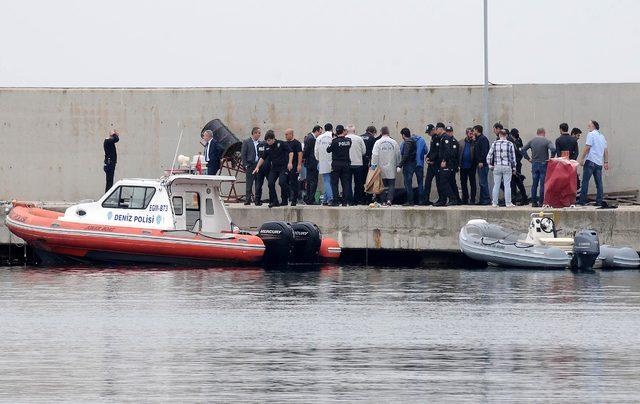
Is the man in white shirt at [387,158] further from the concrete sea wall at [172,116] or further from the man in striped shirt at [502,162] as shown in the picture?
the concrete sea wall at [172,116]

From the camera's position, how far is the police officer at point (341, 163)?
31.4 m

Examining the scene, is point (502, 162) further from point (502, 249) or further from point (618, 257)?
point (618, 257)

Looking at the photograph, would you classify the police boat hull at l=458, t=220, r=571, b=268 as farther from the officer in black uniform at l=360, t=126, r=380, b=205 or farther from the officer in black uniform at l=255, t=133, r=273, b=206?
the officer in black uniform at l=255, t=133, r=273, b=206

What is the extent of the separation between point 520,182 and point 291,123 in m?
5.69

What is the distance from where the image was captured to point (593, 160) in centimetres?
3072

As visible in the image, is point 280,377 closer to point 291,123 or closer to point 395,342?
Answer: point 395,342

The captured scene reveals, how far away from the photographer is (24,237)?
99.8 ft

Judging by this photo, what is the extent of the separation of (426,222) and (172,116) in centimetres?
771

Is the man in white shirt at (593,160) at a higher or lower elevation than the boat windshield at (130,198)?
higher

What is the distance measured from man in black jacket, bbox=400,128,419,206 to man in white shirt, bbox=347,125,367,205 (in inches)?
32.9

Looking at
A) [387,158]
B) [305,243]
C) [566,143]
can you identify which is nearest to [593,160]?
[566,143]

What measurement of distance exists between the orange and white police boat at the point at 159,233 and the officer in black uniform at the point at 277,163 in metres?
1.34

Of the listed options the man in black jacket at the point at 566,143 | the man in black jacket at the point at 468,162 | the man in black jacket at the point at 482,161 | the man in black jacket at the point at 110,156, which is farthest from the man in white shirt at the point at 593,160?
the man in black jacket at the point at 110,156

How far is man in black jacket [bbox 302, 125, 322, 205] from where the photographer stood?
32375mm
